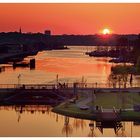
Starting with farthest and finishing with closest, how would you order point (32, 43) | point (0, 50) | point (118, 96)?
point (32, 43) < point (0, 50) < point (118, 96)

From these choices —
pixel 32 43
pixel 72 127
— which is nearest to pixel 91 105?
pixel 72 127

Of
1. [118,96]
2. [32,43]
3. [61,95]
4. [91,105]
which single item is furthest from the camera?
[32,43]

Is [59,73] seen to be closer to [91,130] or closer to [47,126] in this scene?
[47,126]

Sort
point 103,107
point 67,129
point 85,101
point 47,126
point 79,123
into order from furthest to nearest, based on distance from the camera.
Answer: point 85,101, point 103,107, point 79,123, point 47,126, point 67,129

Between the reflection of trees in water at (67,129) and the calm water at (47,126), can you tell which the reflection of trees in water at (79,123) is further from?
the reflection of trees in water at (67,129)

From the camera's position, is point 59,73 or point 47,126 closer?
point 47,126

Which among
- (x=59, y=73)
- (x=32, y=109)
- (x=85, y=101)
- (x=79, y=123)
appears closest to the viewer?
(x=79, y=123)

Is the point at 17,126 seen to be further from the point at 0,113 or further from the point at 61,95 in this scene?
the point at 61,95

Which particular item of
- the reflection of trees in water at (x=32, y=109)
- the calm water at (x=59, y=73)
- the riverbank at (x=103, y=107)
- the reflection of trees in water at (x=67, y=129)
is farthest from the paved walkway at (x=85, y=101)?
the calm water at (x=59, y=73)


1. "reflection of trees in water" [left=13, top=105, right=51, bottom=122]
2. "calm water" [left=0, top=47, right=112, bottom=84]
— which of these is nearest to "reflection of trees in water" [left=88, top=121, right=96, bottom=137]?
"reflection of trees in water" [left=13, top=105, right=51, bottom=122]

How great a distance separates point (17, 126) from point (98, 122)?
6.39 ft

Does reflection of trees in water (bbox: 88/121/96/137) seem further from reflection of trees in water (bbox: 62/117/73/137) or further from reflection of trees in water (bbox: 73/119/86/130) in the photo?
reflection of trees in water (bbox: 62/117/73/137)

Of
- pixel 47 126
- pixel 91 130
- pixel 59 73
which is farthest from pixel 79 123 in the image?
pixel 59 73

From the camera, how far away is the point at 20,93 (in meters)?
14.1
